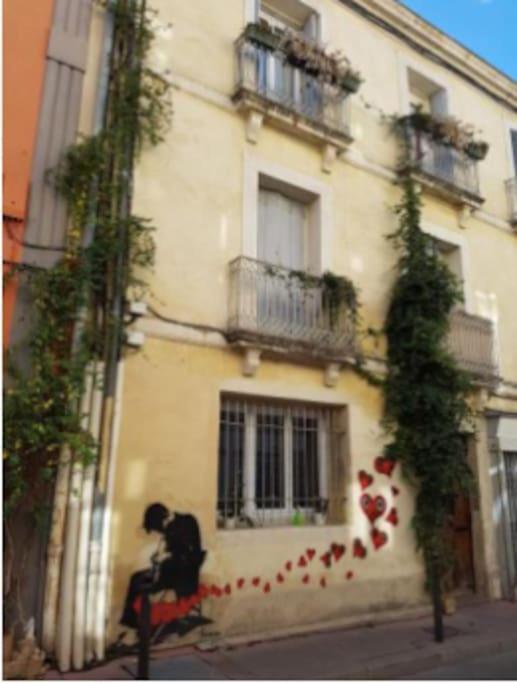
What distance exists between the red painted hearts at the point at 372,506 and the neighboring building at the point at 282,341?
0.03 metres

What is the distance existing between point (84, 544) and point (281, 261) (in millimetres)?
4330

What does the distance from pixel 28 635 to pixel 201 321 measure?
3.42 meters

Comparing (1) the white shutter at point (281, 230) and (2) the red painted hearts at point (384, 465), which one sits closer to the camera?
(2) the red painted hearts at point (384, 465)

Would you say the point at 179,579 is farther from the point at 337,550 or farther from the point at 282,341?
the point at 282,341

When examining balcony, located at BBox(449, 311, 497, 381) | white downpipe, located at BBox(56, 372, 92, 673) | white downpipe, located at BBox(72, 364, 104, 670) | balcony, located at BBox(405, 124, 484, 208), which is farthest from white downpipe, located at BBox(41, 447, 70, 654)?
balcony, located at BBox(405, 124, 484, 208)

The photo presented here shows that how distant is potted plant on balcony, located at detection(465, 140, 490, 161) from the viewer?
32.4 feet

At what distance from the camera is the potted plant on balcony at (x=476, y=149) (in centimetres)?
987

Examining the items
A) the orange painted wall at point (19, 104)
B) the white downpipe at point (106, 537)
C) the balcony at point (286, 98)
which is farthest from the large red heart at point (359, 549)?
the balcony at point (286, 98)

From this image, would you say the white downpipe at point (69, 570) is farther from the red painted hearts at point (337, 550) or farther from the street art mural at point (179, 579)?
the red painted hearts at point (337, 550)

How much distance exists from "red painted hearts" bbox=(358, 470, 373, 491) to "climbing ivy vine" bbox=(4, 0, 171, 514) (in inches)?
139

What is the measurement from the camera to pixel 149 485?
562cm

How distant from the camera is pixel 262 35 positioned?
7.64m

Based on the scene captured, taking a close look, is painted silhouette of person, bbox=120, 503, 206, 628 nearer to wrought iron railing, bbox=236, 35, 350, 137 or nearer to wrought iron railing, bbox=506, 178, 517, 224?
wrought iron railing, bbox=236, 35, 350, 137

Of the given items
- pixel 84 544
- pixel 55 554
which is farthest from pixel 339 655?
pixel 55 554
